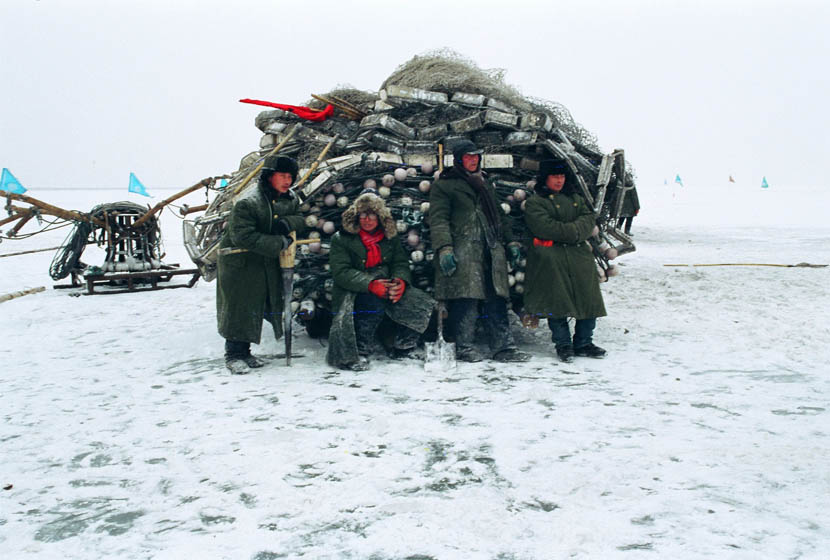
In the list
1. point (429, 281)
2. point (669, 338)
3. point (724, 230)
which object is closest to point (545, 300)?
point (429, 281)

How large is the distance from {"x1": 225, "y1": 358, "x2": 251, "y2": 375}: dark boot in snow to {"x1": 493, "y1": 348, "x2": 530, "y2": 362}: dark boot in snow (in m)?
2.31

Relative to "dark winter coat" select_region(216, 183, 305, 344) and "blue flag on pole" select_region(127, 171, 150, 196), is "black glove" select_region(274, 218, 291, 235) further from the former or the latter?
"blue flag on pole" select_region(127, 171, 150, 196)

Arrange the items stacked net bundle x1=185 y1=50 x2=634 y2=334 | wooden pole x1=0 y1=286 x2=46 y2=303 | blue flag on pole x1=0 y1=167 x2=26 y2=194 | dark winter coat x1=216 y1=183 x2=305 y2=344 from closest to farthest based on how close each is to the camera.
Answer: dark winter coat x1=216 y1=183 x2=305 y2=344 → stacked net bundle x1=185 y1=50 x2=634 y2=334 → wooden pole x1=0 y1=286 x2=46 y2=303 → blue flag on pole x1=0 y1=167 x2=26 y2=194

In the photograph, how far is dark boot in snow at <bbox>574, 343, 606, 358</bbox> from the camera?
5.74 meters

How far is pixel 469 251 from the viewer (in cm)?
567

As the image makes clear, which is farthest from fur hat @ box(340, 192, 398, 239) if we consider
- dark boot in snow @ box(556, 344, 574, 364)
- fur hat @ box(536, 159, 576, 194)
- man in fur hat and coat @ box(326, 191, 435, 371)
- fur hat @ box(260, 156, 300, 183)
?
dark boot in snow @ box(556, 344, 574, 364)

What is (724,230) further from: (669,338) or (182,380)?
(182,380)

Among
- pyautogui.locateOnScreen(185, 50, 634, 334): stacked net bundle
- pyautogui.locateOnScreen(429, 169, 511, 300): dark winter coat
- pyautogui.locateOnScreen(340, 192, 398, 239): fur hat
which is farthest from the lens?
pyautogui.locateOnScreen(185, 50, 634, 334): stacked net bundle

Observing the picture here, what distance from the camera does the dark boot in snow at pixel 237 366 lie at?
5.43 metres

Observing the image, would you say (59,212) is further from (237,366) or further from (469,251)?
(469,251)

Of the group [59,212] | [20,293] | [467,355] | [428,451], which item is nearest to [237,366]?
[467,355]

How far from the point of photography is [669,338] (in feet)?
21.1

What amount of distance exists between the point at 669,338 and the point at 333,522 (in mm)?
4743

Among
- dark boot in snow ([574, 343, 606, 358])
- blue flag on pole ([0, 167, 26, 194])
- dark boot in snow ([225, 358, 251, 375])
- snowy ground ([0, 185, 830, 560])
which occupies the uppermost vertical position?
blue flag on pole ([0, 167, 26, 194])
